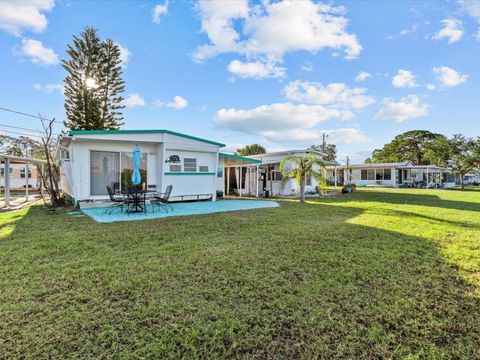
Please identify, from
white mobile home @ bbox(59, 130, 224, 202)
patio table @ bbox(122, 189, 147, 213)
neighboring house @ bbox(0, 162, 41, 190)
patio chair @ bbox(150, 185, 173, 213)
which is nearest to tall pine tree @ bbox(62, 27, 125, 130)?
neighboring house @ bbox(0, 162, 41, 190)

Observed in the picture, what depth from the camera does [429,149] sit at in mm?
42406

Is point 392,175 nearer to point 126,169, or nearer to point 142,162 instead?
point 142,162

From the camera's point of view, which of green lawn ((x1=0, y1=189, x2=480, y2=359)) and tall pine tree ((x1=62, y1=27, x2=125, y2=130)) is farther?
tall pine tree ((x1=62, y1=27, x2=125, y2=130))

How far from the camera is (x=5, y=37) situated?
17172mm

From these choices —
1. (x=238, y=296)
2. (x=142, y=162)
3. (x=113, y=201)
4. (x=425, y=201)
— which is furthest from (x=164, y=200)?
(x=425, y=201)

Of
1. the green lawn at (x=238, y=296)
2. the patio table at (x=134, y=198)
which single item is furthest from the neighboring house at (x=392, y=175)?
the green lawn at (x=238, y=296)

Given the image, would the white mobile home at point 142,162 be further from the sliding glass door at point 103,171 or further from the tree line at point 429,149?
the tree line at point 429,149

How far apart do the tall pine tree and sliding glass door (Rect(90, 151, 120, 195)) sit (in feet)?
59.0

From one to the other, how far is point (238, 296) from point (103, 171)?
10.2 metres

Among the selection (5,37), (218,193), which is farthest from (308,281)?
(5,37)

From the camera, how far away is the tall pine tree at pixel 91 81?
25750mm

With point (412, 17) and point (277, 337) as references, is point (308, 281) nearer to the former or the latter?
point (277, 337)

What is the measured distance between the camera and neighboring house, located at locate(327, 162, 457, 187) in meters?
32.6

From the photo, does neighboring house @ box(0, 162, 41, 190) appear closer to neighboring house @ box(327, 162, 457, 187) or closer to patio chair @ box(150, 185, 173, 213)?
patio chair @ box(150, 185, 173, 213)
